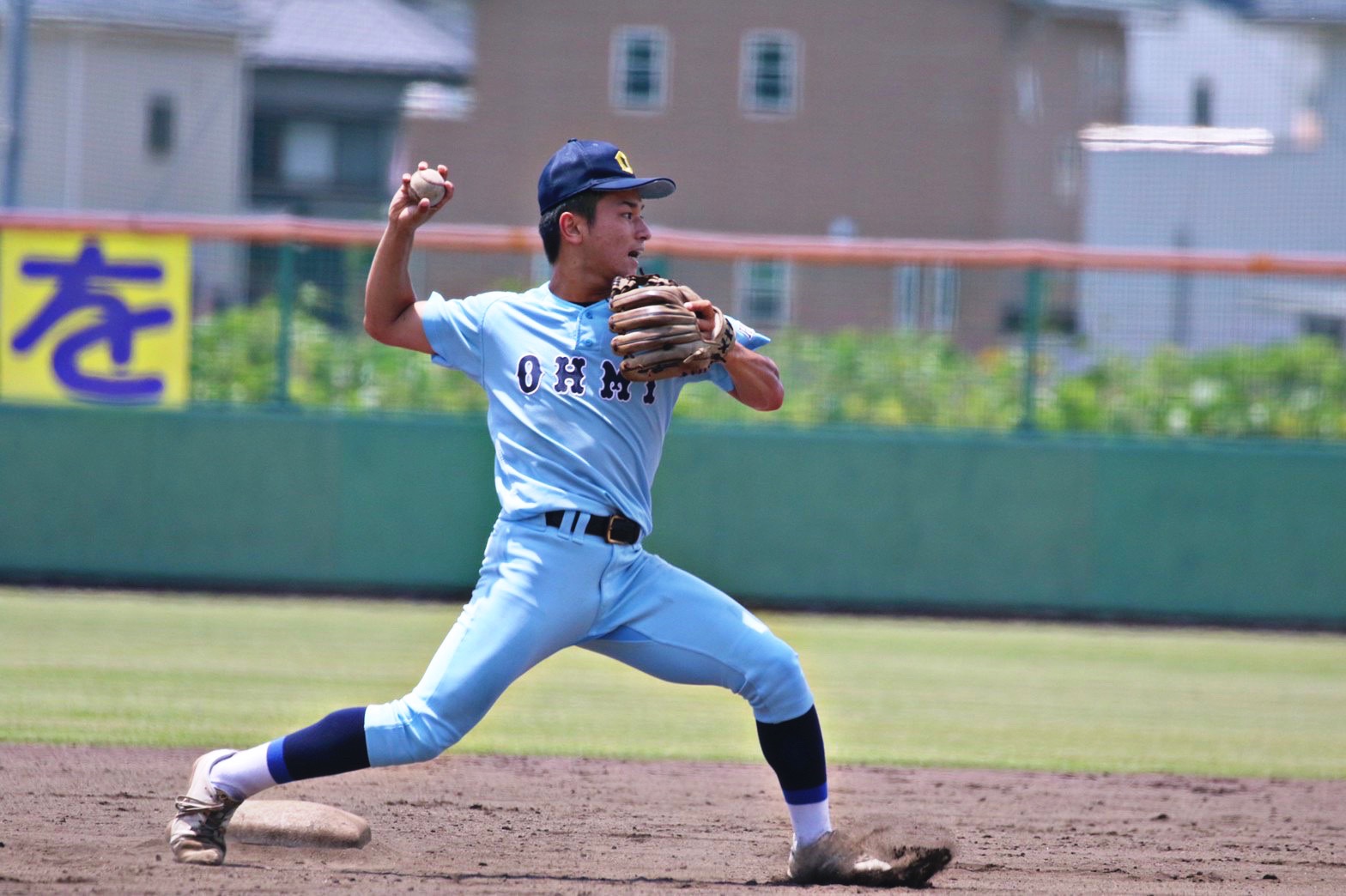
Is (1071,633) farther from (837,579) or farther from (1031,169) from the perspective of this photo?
(1031,169)

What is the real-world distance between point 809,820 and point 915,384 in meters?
7.59

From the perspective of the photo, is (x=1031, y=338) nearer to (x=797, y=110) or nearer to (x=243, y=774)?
(x=243, y=774)

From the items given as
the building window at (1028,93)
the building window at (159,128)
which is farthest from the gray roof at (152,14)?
the building window at (1028,93)

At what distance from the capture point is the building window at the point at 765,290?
11477 mm

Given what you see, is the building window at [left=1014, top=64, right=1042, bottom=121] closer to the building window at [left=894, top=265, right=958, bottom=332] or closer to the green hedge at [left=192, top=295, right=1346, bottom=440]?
the building window at [left=894, top=265, right=958, bottom=332]

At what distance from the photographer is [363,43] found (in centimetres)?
3012

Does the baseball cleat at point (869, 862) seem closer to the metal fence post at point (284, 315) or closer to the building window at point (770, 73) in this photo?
the metal fence post at point (284, 315)

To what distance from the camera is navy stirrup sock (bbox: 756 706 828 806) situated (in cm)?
400

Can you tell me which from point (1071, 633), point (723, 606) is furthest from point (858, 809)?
point (1071, 633)

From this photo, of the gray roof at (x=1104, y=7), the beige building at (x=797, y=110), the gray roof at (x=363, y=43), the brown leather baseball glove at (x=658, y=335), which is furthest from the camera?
the gray roof at (x=363, y=43)

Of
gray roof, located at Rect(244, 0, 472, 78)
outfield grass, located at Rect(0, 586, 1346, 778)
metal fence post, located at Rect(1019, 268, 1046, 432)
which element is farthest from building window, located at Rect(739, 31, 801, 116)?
outfield grass, located at Rect(0, 586, 1346, 778)

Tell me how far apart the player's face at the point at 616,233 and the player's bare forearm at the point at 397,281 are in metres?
0.36

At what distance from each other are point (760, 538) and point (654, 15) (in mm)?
19848

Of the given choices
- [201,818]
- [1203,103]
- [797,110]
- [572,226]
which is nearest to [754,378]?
[572,226]
